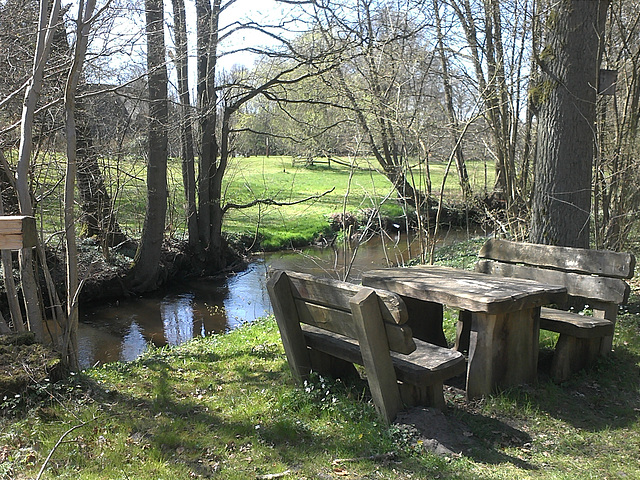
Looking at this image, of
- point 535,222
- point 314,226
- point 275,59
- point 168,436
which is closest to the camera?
point 168,436

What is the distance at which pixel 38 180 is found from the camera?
23.5 feet

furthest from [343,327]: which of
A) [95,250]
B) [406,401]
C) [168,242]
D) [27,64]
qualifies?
[168,242]

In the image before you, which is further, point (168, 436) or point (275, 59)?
point (275, 59)

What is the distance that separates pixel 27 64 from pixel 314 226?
14.0 metres

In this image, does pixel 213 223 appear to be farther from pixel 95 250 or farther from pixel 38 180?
pixel 38 180

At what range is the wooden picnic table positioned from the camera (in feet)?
14.0

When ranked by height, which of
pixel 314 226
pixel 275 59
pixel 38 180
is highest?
pixel 275 59

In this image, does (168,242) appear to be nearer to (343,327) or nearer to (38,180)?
(38,180)

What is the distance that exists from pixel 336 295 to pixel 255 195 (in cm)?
1696

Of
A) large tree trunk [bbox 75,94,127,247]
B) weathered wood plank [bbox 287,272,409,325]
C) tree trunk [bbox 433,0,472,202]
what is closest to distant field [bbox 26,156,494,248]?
large tree trunk [bbox 75,94,127,247]

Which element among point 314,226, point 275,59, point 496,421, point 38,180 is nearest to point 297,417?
point 496,421

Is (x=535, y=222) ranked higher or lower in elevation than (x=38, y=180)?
lower

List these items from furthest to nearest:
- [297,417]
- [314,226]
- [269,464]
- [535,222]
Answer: [314,226] → [535,222] → [297,417] → [269,464]

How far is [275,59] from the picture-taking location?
48.4ft
